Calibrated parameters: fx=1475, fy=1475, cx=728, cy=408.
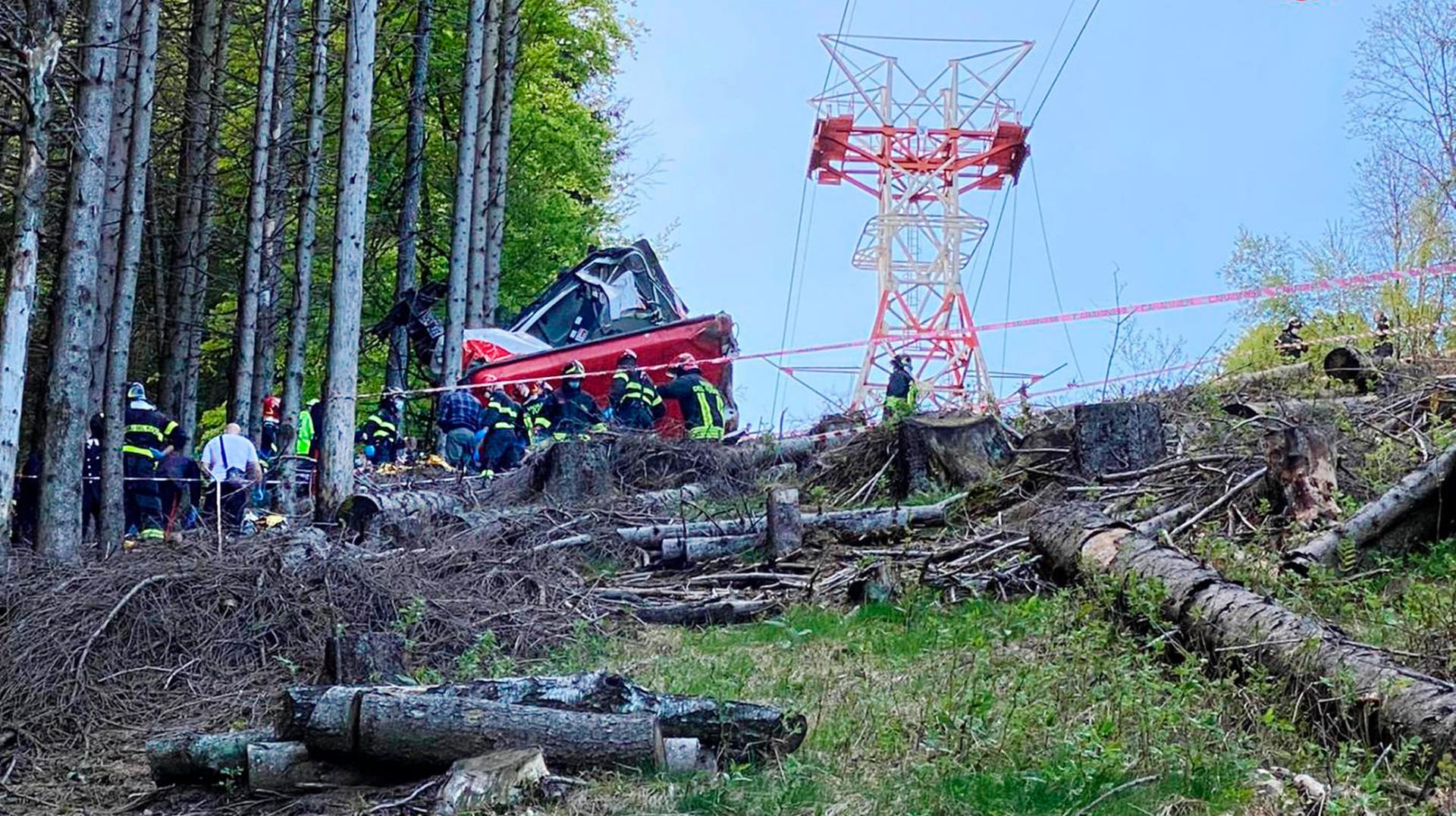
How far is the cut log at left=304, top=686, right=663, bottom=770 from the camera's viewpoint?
210 inches

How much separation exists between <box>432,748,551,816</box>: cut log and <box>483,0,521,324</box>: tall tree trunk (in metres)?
19.8

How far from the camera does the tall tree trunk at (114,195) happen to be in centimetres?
1634

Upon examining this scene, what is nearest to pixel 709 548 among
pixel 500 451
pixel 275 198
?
pixel 500 451

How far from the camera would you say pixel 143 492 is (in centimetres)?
1514

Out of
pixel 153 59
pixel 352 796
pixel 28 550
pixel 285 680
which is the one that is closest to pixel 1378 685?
pixel 352 796

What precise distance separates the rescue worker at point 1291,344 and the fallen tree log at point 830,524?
4.98 metres

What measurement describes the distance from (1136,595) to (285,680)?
14.6ft

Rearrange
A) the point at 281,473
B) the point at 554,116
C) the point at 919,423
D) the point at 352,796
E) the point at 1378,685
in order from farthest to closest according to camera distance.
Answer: the point at 554,116, the point at 281,473, the point at 919,423, the point at 352,796, the point at 1378,685

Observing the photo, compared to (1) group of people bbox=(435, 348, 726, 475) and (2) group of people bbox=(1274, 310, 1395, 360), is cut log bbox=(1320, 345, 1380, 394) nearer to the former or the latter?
(2) group of people bbox=(1274, 310, 1395, 360)

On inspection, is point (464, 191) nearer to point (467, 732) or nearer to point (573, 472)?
point (573, 472)

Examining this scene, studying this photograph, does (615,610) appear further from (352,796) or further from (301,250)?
(301,250)

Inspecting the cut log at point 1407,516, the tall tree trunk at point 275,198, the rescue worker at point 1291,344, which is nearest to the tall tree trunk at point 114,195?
the tall tree trunk at point 275,198

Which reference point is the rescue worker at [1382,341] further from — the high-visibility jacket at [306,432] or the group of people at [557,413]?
the high-visibility jacket at [306,432]

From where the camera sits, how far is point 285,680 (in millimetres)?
7914
